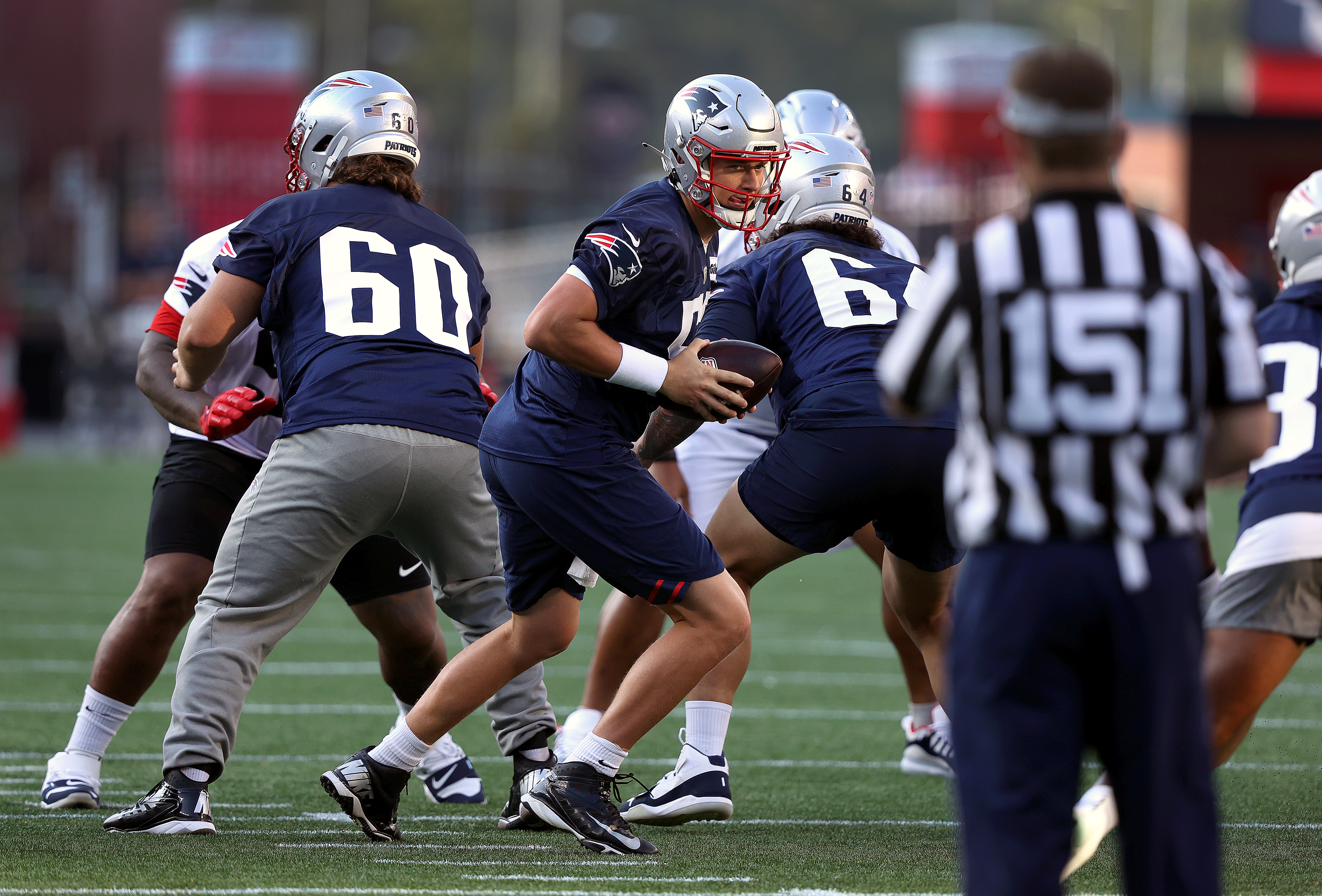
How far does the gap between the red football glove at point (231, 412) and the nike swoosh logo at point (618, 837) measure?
135 centimetres

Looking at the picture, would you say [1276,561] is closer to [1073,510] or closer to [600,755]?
[1073,510]

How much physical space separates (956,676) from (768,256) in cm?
246

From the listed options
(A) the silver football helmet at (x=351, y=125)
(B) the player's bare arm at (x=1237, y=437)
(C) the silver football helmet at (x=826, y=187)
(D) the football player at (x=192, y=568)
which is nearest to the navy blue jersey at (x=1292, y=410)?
(B) the player's bare arm at (x=1237, y=437)

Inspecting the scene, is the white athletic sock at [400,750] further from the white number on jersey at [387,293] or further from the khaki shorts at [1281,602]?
the khaki shorts at [1281,602]

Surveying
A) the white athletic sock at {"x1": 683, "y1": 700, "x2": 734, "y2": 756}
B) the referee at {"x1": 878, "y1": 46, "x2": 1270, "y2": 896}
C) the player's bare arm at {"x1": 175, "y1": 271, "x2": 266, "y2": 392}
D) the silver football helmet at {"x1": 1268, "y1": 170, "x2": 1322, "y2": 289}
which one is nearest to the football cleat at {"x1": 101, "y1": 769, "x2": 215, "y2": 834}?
the player's bare arm at {"x1": 175, "y1": 271, "x2": 266, "y2": 392}

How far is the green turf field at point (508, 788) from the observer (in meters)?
4.04

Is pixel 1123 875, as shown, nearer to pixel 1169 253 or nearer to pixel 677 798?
pixel 1169 253

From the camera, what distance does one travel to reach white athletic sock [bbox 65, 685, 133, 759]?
16.8 ft

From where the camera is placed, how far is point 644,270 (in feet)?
13.9

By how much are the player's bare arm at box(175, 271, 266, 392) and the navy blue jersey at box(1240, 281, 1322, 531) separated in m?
2.43

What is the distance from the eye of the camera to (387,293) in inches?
182

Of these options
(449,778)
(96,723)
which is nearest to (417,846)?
(449,778)

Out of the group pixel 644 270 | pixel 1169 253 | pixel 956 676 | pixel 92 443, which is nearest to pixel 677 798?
pixel 644 270

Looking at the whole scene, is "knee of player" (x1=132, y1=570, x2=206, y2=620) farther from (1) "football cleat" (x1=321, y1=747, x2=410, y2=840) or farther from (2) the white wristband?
(2) the white wristband
